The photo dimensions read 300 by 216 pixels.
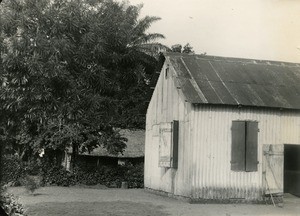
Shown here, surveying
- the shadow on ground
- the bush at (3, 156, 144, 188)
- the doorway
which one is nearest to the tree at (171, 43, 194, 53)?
the bush at (3, 156, 144, 188)

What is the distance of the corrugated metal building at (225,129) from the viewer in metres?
17.8

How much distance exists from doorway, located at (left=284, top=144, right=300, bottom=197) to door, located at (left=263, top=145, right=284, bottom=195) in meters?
4.12

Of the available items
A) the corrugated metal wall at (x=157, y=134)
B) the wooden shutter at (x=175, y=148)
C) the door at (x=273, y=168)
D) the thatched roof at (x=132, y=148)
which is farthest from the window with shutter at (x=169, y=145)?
the thatched roof at (x=132, y=148)

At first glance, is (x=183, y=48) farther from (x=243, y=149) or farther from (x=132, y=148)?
(x=243, y=149)

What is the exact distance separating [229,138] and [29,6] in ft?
54.6

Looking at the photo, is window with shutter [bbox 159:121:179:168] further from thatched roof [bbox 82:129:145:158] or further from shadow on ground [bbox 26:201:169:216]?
thatched roof [bbox 82:129:145:158]

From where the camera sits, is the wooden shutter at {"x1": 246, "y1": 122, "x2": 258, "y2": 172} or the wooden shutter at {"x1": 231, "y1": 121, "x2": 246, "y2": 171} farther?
the wooden shutter at {"x1": 246, "y1": 122, "x2": 258, "y2": 172}

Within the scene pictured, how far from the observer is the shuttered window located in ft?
58.7

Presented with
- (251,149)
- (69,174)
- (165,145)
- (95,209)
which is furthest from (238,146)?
(69,174)

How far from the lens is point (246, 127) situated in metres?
18.2

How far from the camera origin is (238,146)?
17953 mm

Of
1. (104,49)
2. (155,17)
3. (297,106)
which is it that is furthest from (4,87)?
(297,106)

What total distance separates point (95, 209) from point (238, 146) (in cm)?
601

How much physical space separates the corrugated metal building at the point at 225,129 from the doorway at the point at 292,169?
3828 mm
